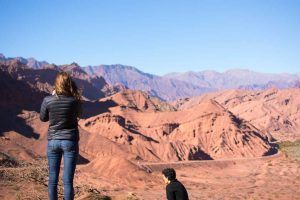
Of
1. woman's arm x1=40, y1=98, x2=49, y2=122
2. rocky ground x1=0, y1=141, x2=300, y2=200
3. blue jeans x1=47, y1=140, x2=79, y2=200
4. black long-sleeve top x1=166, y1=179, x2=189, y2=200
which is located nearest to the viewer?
blue jeans x1=47, y1=140, x2=79, y2=200

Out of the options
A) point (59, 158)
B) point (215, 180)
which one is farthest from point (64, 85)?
point (215, 180)

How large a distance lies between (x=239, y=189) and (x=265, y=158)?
2424 cm

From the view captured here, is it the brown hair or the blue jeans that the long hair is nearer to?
the brown hair

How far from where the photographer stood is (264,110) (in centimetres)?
10775

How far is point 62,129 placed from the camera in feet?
17.3

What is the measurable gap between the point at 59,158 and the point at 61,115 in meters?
0.54

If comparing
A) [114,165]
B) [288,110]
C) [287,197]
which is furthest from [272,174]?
[288,110]

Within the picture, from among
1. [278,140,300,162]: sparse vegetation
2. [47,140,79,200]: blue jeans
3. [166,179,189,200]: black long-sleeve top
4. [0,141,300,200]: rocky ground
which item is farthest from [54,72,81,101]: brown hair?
[278,140,300,162]: sparse vegetation

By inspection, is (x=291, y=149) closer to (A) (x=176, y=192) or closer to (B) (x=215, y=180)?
(B) (x=215, y=180)

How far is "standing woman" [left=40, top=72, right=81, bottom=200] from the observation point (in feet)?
17.2

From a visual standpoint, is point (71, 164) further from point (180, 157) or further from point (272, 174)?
point (180, 157)

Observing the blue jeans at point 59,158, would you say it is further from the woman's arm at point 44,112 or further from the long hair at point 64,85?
the long hair at point 64,85

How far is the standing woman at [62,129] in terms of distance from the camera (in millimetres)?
5234

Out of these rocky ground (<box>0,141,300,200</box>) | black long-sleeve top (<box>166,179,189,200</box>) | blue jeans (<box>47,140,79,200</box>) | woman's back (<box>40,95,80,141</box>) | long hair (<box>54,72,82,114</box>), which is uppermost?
long hair (<box>54,72,82,114</box>)
